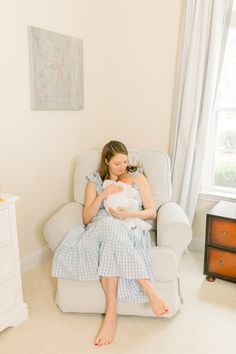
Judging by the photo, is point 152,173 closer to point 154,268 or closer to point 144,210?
point 144,210

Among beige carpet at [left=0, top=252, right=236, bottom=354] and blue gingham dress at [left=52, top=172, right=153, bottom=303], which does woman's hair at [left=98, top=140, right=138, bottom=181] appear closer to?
blue gingham dress at [left=52, top=172, right=153, bottom=303]

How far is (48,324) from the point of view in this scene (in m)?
1.85

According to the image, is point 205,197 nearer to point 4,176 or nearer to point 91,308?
point 91,308

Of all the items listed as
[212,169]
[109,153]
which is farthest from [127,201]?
[212,169]

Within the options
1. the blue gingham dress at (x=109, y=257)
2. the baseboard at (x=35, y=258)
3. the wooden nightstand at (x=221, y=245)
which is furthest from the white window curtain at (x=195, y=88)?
the baseboard at (x=35, y=258)

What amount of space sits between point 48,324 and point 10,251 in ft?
1.63

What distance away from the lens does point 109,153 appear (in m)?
2.08

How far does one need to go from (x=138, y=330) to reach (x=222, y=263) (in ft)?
2.70

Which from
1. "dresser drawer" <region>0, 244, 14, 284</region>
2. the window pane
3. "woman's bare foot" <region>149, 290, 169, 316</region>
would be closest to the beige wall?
the window pane

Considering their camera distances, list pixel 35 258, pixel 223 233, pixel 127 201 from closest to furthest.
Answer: pixel 127 201 → pixel 223 233 → pixel 35 258

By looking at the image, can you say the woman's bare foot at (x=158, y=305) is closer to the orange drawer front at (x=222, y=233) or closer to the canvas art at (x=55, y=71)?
the orange drawer front at (x=222, y=233)

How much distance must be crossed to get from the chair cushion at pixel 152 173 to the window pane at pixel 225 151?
0.66 m

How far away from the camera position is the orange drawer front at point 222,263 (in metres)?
2.22

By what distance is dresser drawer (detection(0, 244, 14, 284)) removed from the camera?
1.73m
